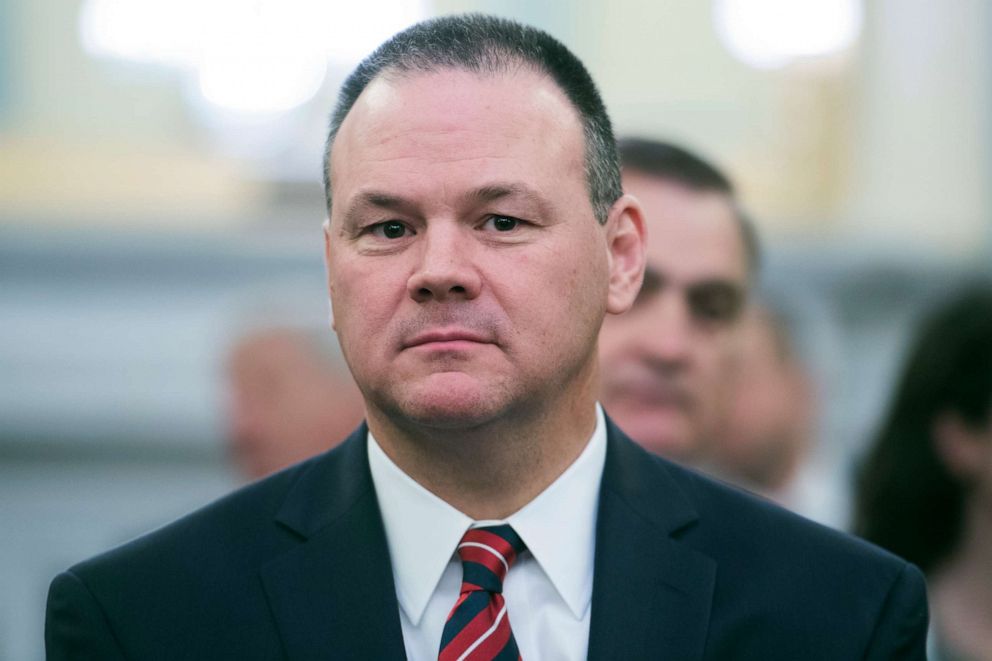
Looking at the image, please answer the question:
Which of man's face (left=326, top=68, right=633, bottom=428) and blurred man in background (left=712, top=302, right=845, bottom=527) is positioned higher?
man's face (left=326, top=68, right=633, bottom=428)

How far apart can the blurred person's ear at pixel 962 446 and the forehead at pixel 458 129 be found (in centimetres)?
196

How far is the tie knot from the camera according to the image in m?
2.88

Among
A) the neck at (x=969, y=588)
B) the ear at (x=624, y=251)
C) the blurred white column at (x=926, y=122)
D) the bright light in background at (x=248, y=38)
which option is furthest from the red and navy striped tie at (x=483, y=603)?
the blurred white column at (x=926, y=122)

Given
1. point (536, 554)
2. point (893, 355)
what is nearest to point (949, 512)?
point (536, 554)

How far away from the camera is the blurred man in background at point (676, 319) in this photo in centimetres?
417

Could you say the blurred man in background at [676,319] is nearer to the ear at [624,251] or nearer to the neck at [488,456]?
the ear at [624,251]

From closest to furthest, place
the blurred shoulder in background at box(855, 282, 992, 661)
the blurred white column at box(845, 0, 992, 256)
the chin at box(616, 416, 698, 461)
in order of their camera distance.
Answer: the chin at box(616, 416, 698, 461)
the blurred shoulder in background at box(855, 282, 992, 661)
the blurred white column at box(845, 0, 992, 256)

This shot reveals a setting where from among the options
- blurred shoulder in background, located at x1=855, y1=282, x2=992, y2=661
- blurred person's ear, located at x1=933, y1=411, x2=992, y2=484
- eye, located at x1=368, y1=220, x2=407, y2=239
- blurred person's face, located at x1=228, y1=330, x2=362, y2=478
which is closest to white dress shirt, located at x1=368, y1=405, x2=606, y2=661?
eye, located at x1=368, y1=220, x2=407, y2=239

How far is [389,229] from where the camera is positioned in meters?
2.93

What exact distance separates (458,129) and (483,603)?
820 millimetres

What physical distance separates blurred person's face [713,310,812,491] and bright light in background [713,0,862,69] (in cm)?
460

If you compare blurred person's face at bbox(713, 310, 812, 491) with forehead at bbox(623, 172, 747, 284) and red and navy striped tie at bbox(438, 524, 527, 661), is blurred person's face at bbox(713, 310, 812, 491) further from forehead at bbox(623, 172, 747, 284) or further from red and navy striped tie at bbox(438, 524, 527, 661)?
red and navy striped tie at bbox(438, 524, 527, 661)

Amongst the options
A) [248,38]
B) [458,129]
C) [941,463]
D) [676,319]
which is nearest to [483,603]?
[458,129]

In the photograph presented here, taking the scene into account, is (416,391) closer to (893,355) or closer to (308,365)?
(308,365)
